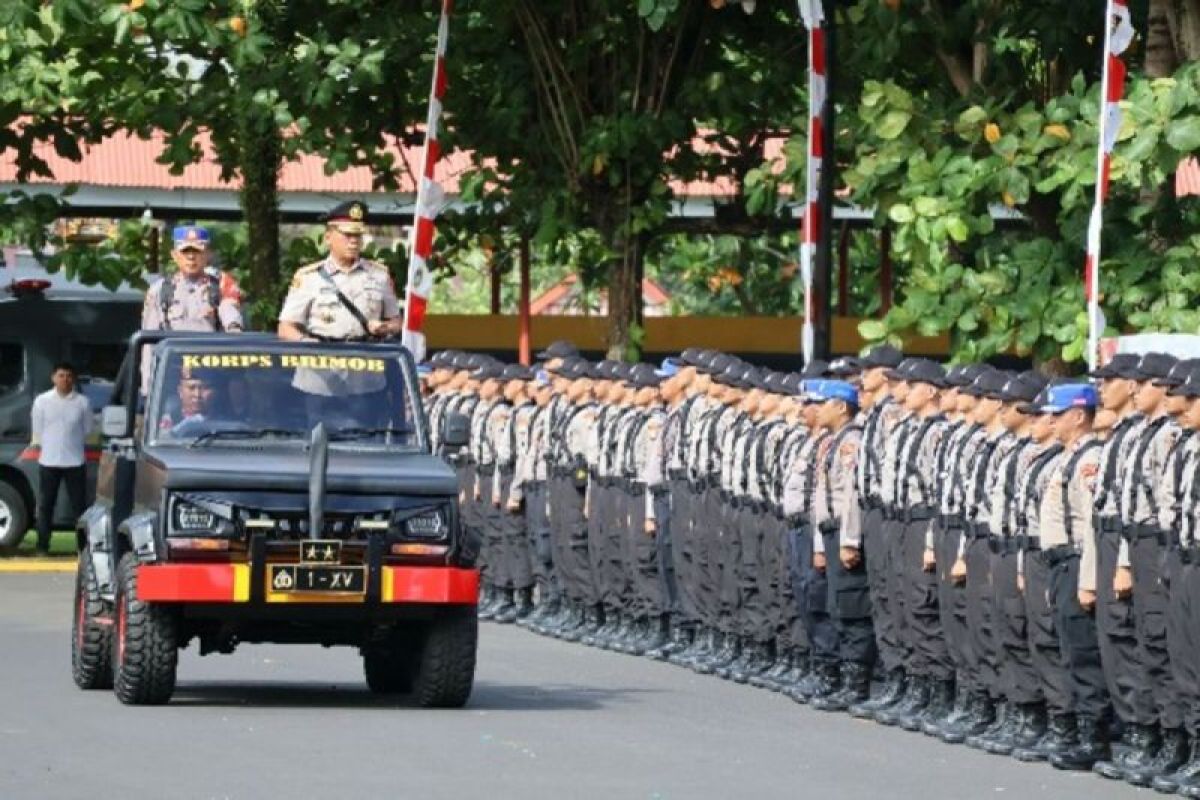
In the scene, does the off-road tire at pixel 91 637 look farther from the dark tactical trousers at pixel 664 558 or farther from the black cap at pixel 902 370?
the dark tactical trousers at pixel 664 558

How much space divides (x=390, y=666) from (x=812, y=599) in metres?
2.33

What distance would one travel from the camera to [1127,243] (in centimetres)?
2247

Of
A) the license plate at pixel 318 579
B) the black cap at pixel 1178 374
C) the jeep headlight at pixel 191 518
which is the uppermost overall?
the black cap at pixel 1178 374

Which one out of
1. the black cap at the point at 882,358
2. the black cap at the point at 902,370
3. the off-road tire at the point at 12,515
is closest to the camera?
the black cap at the point at 902,370

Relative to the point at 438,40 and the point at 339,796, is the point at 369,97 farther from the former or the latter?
the point at 339,796

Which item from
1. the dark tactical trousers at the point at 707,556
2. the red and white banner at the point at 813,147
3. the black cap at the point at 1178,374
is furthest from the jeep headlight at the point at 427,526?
the red and white banner at the point at 813,147

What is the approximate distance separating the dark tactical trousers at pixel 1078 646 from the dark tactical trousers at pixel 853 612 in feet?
9.45

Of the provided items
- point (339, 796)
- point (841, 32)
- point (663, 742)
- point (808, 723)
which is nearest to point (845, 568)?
point (808, 723)

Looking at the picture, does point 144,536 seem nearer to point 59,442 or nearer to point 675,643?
point 675,643

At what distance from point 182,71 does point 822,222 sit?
988cm

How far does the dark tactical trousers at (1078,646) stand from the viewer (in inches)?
658

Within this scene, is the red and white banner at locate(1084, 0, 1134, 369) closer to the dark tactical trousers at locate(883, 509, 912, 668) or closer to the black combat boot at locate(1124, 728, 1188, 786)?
the dark tactical trousers at locate(883, 509, 912, 668)

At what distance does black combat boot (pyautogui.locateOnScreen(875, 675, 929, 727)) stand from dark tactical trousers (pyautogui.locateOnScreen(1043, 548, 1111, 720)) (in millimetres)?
2059

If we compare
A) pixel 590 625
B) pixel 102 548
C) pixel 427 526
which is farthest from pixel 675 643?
pixel 427 526
